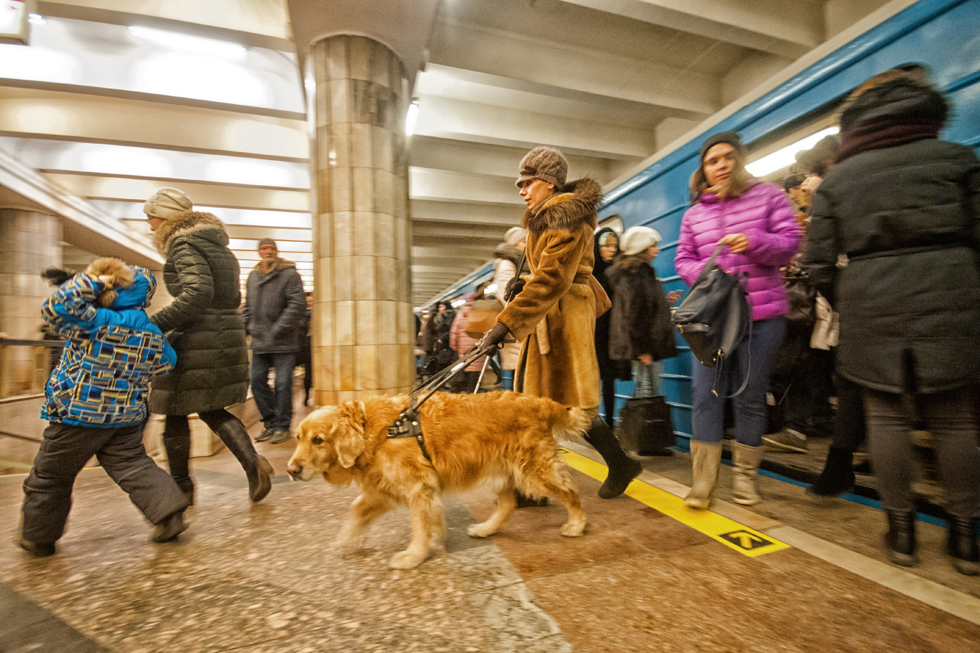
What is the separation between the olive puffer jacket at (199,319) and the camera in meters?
2.50

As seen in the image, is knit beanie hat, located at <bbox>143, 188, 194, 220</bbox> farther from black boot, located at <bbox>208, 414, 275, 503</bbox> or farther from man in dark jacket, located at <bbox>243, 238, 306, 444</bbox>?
man in dark jacket, located at <bbox>243, 238, 306, 444</bbox>

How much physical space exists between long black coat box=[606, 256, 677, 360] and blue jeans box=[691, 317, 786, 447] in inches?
44.7

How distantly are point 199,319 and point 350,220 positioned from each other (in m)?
2.56

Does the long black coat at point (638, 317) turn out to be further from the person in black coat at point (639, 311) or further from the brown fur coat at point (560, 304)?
the brown fur coat at point (560, 304)

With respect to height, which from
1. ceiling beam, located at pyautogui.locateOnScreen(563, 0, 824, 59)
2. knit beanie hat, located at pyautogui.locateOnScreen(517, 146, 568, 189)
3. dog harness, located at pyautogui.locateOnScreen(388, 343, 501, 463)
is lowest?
dog harness, located at pyautogui.locateOnScreen(388, 343, 501, 463)

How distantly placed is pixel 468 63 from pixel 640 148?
3.56 meters

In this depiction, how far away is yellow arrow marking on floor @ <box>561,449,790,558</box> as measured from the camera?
1988 millimetres

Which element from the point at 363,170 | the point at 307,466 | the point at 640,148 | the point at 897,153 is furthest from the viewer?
the point at 640,148

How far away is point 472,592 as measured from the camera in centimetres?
166

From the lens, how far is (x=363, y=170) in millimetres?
4914

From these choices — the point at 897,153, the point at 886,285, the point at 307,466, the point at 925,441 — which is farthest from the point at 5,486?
the point at 925,441

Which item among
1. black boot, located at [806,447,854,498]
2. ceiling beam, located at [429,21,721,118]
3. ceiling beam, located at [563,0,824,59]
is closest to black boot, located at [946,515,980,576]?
black boot, located at [806,447,854,498]

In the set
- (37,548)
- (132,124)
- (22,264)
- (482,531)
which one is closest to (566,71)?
(482,531)

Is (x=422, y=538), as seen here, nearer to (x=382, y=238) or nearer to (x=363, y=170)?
(x=382, y=238)
